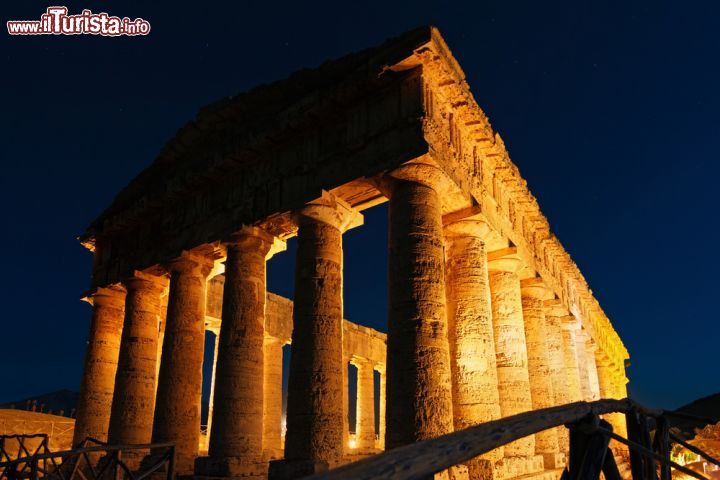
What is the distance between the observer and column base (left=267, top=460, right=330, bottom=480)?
10.3 meters

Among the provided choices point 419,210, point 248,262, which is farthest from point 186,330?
point 419,210

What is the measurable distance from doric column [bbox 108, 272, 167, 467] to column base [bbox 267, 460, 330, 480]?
630 cm

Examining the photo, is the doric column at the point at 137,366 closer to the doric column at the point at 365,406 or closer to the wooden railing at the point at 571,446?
the doric column at the point at 365,406

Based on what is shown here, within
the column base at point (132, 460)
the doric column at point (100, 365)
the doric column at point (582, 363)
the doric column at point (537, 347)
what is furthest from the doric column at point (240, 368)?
the doric column at point (582, 363)

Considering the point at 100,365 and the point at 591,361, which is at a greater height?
the point at 591,361

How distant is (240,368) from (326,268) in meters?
3.27

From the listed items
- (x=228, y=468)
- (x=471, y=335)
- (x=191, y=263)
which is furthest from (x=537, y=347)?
(x=191, y=263)

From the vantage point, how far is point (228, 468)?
12039mm

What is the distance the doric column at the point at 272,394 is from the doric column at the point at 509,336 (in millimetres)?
10472

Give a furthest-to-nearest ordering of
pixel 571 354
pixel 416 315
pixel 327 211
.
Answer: pixel 571 354 < pixel 327 211 < pixel 416 315

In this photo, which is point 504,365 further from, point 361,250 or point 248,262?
point 361,250

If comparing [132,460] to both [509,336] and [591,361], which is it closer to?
[509,336]

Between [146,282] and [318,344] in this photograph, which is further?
[146,282]

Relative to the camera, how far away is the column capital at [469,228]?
13203 millimetres
